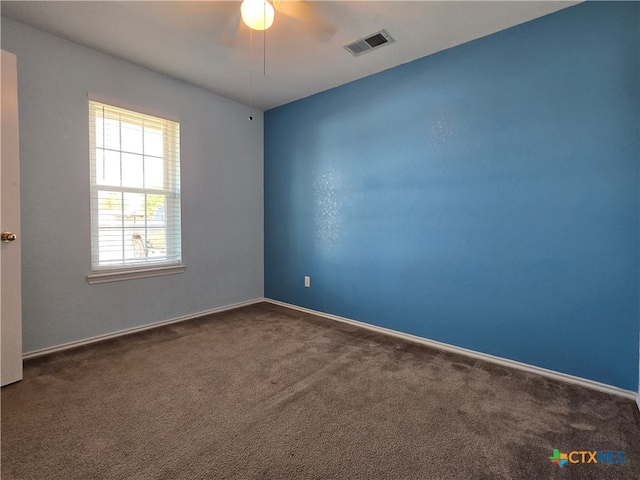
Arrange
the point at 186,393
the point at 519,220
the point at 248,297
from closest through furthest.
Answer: the point at 186,393 → the point at 519,220 → the point at 248,297

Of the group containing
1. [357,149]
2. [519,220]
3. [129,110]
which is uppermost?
[129,110]

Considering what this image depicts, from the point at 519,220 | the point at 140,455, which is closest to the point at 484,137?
the point at 519,220

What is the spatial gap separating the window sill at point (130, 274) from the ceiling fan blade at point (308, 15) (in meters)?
2.51

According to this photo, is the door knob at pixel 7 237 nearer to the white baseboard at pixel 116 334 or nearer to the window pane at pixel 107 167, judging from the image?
the window pane at pixel 107 167

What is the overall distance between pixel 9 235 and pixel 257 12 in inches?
82.6

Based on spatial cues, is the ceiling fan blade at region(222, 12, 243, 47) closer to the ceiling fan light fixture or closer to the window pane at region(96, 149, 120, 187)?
the ceiling fan light fixture

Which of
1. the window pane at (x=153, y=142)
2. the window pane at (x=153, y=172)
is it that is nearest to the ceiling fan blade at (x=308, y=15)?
the window pane at (x=153, y=142)

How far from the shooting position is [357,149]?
10.3ft

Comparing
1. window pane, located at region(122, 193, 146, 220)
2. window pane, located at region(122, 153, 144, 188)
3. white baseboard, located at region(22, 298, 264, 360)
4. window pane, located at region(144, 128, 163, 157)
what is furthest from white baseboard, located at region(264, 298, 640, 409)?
window pane, located at region(144, 128, 163, 157)

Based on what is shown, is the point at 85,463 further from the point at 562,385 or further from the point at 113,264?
the point at 562,385

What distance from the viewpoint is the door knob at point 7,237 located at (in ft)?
6.25

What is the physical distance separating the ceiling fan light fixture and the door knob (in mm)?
2027

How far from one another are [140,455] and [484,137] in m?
2.95

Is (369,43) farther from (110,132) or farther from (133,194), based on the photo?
(133,194)
